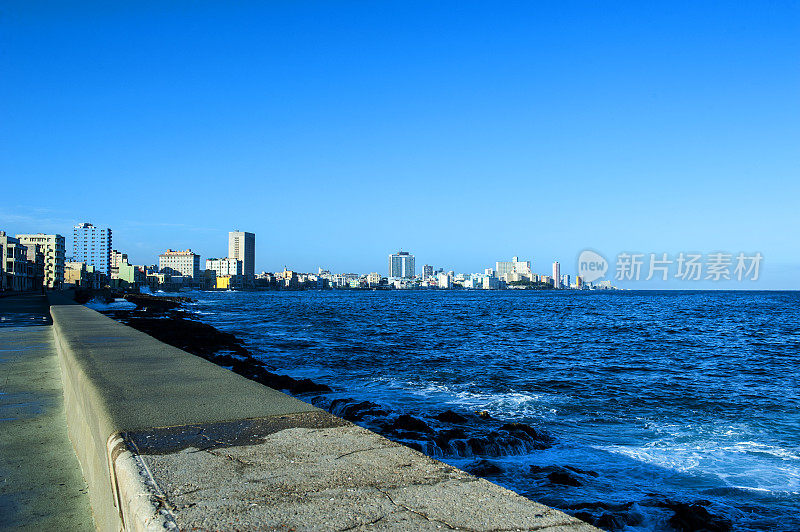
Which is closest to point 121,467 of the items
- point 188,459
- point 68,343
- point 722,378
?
point 188,459

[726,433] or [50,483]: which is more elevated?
[50,483]

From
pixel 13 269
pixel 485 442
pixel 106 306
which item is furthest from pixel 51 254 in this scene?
pixel 485 442

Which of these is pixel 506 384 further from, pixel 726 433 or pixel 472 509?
pixel 472 509

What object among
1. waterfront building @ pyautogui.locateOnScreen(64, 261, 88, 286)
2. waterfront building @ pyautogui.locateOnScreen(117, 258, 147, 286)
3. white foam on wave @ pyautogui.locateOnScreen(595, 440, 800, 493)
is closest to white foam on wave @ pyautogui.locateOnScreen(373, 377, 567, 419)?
white foam on wave @ pyautogui.locateOnScreen(595, 440, 800, 493)

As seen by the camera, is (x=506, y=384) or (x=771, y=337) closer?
(x=506, y=384)

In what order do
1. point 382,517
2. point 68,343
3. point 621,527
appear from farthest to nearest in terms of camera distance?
point 68,343 → point 621,527 → point 382,517

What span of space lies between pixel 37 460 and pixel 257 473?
109 inches

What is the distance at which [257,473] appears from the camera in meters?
2.42

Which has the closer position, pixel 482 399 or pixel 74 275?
pixel 482 399

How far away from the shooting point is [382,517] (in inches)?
78.0

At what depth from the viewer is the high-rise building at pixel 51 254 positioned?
126 meters

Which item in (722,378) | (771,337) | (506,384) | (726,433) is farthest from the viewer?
(771,337)

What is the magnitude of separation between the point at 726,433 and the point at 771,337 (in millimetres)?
27781

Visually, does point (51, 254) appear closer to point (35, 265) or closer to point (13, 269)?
point (35, 265)
